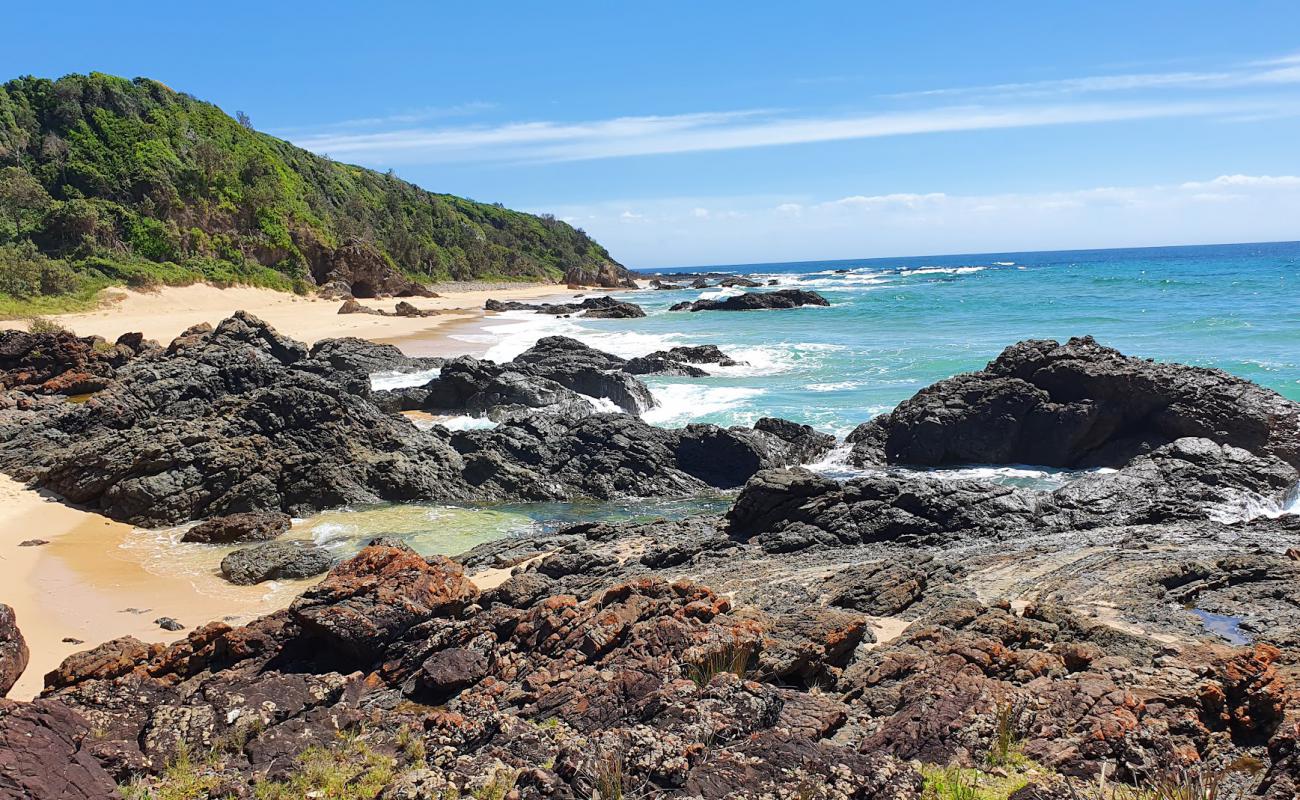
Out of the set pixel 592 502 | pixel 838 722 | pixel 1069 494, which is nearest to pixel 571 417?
pixel 592 502

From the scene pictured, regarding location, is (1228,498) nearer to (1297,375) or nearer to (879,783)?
(879,783)

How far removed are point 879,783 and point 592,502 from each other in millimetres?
9377

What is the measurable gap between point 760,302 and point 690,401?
124 ft

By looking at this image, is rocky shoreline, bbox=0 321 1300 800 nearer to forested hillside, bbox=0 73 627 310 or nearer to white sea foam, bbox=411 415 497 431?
white sea foam, bbox=411 415 497 431

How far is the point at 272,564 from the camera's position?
381 inches

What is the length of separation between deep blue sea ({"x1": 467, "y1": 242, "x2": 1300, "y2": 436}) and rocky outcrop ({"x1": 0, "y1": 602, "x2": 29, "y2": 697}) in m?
14.2

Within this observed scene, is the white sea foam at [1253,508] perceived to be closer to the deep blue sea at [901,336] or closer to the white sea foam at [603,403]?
the deep blue sea at [901,336]

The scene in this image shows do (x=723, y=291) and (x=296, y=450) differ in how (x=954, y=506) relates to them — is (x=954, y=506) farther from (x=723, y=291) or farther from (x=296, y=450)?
(x=723, y=291)

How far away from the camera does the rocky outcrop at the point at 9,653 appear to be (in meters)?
6.05

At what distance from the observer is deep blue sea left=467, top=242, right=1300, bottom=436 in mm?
21906

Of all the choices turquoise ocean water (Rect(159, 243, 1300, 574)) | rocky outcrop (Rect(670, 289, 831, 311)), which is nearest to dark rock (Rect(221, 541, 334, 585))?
turquoise ocean water (Rect(159, 243, 1300, 574))

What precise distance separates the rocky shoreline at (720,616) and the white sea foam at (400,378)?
7200 mm

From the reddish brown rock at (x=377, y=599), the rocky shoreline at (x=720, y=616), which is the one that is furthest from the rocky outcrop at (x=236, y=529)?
the reddish brown rock at (x=377, y=599)

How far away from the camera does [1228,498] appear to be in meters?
11.0
